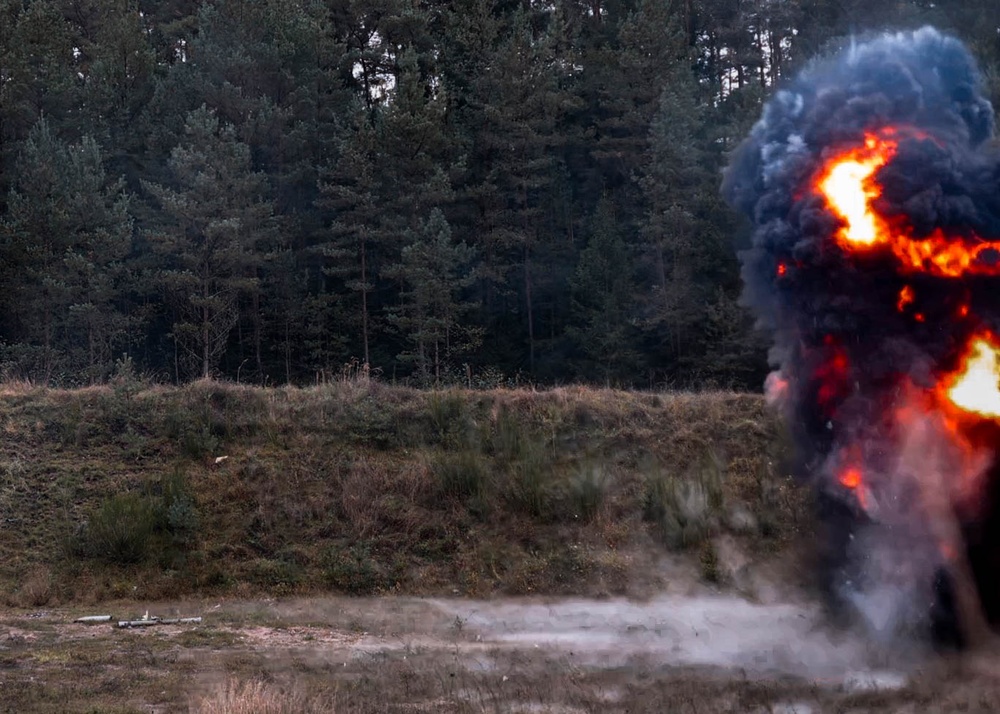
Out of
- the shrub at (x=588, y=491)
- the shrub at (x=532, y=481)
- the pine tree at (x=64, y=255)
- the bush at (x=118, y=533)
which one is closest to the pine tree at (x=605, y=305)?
the pine tree at (x=64, y=255)

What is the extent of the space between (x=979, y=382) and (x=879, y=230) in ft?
6.09

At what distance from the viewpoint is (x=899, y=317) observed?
10930 mm

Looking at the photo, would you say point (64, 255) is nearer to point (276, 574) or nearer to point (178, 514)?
point (178, 514)

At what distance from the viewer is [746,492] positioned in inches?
680

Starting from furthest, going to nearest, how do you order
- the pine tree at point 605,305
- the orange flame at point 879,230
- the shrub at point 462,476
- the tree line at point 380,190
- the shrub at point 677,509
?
the pine tree at point 605,305, the tree line at point 380,190, the shrub at point 462,476, the shrub at point 677,509, the orange flame at point 879,230

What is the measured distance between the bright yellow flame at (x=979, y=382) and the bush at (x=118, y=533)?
11148 mm

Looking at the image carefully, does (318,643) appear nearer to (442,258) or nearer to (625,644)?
(625,644)

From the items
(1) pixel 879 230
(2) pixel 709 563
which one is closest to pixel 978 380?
(1) pixel 879 230

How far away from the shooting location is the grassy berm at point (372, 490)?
49.7 ft

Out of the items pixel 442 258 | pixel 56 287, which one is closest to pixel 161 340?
pixel 56 287

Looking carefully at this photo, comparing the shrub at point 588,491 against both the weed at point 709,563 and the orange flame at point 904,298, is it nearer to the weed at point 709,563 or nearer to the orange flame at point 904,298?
the weed at point 709,563

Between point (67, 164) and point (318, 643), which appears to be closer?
point (318, 643)

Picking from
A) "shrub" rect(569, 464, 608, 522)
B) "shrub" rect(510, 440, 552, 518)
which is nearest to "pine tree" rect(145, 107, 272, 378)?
"shrub" rect(510, 440, 552, 518)

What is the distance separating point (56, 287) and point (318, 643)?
2217 cm
